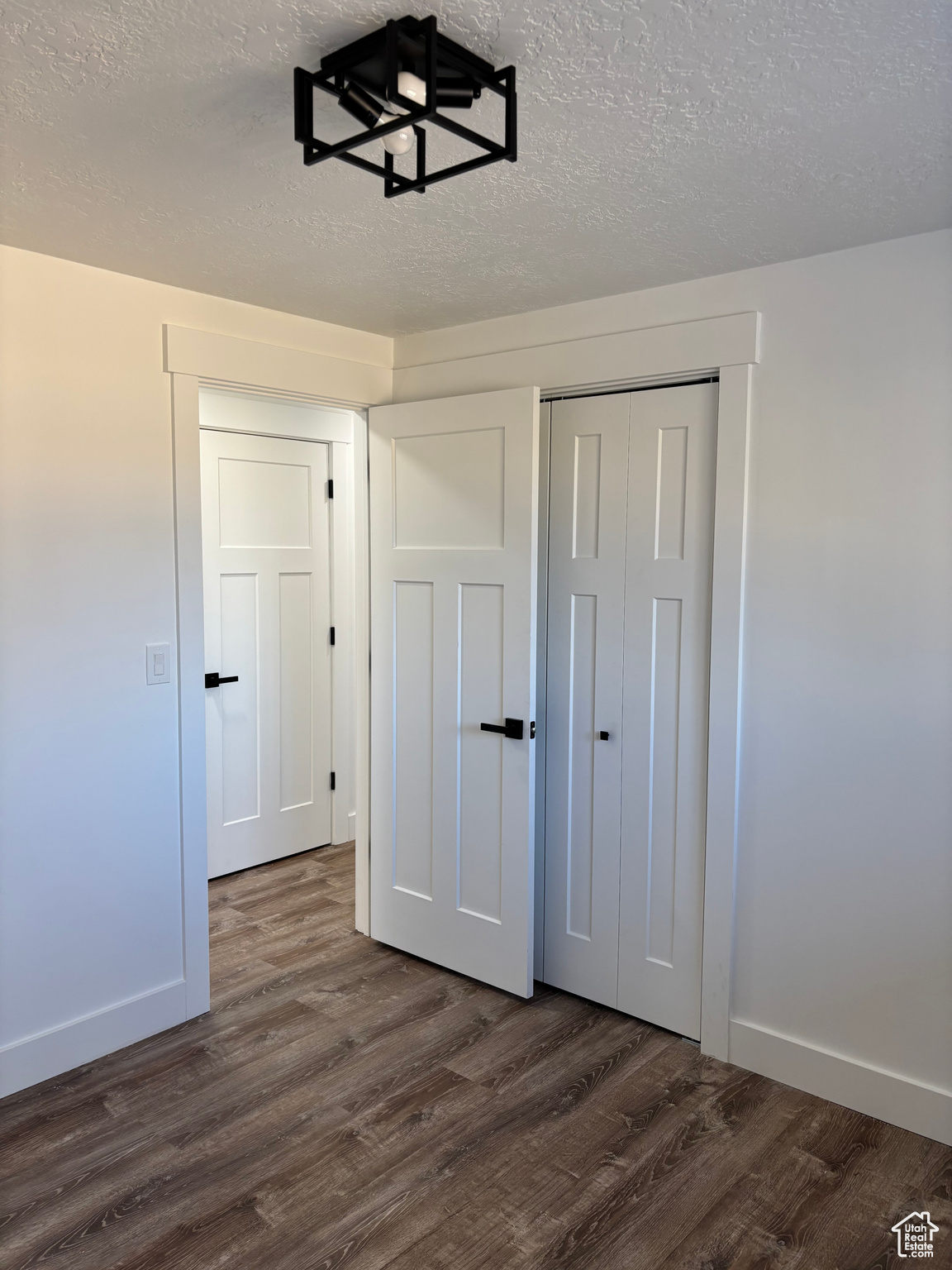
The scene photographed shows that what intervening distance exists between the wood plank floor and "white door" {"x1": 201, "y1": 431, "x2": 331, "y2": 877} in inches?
51.9

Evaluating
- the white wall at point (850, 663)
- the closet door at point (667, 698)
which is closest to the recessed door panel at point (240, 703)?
the closet door at point (667, 698)

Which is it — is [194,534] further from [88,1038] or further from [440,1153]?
[440,1153]

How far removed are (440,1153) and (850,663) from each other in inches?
66.3

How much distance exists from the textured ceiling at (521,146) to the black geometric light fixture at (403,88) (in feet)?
0.10

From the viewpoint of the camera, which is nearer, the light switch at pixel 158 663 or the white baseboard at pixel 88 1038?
the white baseboard at pixel 88 1038

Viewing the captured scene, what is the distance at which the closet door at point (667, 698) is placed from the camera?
2592 mm

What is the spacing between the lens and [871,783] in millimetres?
2289

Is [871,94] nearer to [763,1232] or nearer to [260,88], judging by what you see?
Answer: [260,88]

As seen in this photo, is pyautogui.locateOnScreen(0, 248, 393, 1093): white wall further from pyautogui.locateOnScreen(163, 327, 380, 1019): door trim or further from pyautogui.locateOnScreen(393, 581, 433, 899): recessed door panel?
pyautogui.locateOnScreen(393, 581, 433, 899): recessed door panel

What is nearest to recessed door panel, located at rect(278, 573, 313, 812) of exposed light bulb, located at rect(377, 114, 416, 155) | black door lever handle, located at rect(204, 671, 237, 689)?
black door lever handle, located at rect(204, 671, 237, 689)

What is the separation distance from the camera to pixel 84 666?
249 cm

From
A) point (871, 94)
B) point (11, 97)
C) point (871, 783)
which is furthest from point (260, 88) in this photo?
point (871, 783)

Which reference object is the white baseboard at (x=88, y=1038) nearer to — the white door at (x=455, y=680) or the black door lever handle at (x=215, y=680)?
the white door at (x=455, y=680)

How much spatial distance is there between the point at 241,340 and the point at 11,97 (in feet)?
4.25
